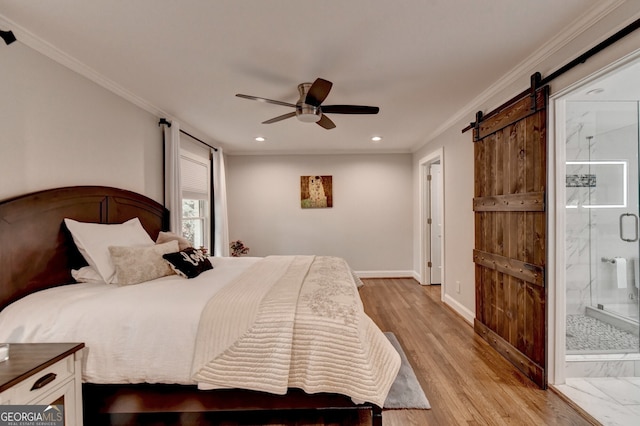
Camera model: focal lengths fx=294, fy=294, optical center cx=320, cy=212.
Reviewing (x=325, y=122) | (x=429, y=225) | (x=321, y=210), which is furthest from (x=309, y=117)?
(x=429, y=225)

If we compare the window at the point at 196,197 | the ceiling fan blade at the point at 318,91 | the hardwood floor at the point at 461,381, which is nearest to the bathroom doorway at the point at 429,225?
the hardwood floor at the point at 461,381

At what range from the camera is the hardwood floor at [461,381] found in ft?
6.04

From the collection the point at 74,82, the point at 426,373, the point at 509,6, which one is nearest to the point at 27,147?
the point at 74,82

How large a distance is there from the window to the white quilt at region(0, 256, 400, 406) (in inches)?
101

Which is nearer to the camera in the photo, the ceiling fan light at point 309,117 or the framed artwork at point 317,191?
the ceiling fan light at point 309,117

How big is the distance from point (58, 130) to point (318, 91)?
6.43 ft

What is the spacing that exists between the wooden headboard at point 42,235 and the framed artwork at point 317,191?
11.2 ft

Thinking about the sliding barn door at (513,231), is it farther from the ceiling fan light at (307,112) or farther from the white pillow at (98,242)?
the white pillow at (98,242)

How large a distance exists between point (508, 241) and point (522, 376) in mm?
1060

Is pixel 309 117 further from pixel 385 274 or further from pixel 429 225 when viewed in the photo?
pixel 385 274

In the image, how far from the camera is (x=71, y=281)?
85.8 inches

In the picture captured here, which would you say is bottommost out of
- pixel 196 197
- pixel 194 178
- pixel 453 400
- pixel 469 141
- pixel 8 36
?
pixel 453 400

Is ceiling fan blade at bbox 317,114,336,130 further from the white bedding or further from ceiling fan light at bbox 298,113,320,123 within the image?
the white bedding

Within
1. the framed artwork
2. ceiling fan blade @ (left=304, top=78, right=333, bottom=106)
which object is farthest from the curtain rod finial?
the framed artwork
